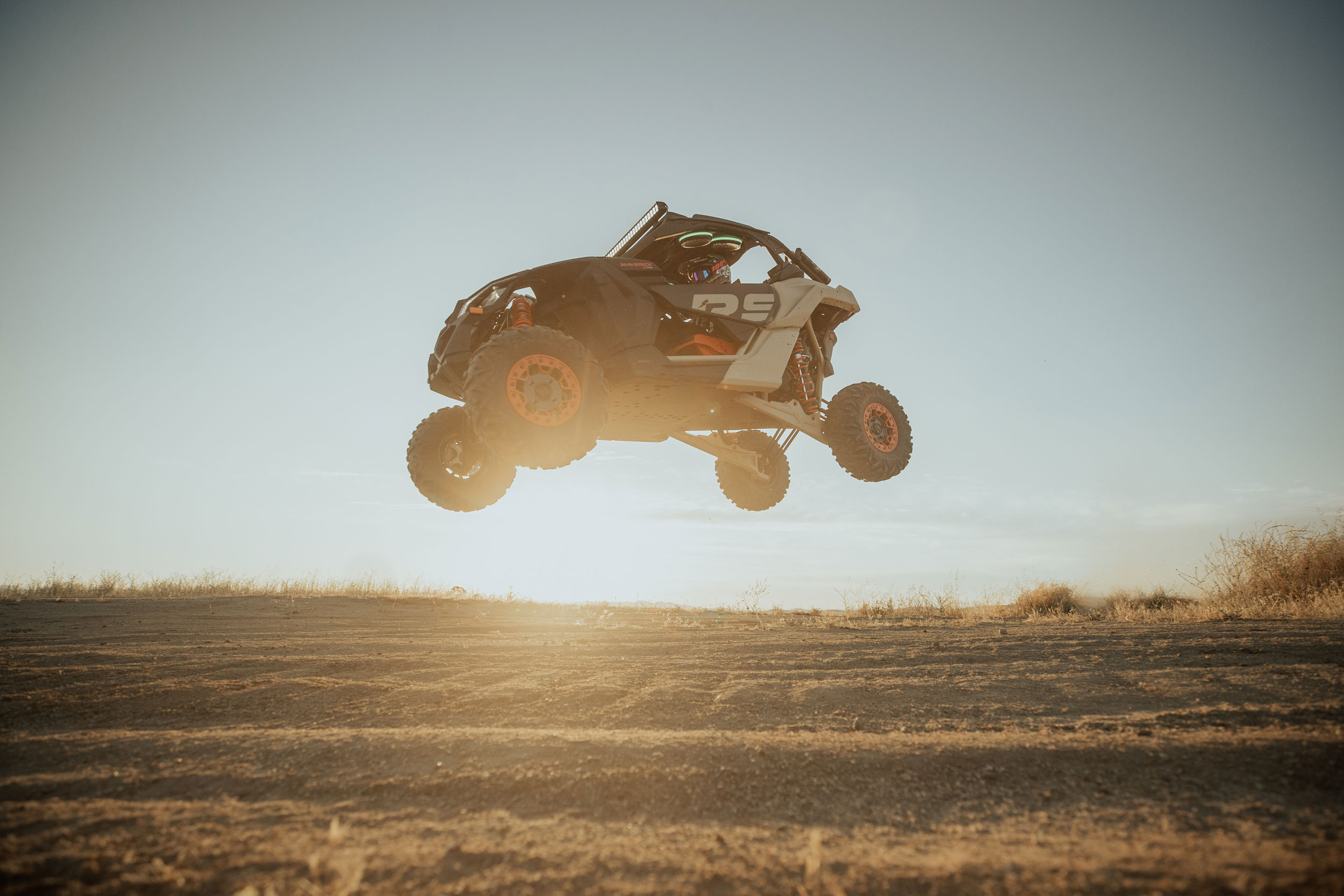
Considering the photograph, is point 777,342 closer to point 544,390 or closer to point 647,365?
point 647,365

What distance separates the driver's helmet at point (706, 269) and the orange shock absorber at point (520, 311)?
2.20 meters

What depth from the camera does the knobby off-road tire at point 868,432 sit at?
696 cm

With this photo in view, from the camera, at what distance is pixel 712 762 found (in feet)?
7.40

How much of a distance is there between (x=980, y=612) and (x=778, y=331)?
266 inches

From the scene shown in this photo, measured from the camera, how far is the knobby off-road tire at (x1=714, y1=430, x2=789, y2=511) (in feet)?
28.9

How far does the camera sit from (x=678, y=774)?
2164mm

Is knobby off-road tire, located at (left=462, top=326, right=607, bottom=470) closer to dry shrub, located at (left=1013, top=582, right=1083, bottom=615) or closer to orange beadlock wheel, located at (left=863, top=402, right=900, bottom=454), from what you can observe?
orange beadlock wheel, located at (left=863, top=402, right=900, bottom=454)

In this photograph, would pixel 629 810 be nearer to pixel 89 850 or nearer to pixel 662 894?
pixel 662 894

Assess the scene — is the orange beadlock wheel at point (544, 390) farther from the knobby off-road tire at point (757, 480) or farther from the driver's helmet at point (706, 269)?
the knobby off-road tire at point (757, 480)

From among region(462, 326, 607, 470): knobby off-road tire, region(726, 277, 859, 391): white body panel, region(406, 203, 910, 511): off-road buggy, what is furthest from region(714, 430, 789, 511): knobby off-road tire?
region(462, 326, 607, 470): knobby off-road tire

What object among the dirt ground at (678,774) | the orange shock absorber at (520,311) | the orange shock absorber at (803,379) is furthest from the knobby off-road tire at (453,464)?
the orange shock absorber at (803,379)

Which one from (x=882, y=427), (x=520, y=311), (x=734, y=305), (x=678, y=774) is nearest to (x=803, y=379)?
(x=882, y=427)

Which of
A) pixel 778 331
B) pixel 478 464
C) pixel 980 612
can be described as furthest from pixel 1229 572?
pixel 478 464

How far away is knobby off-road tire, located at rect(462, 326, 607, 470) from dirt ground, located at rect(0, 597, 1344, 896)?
1561 mm
